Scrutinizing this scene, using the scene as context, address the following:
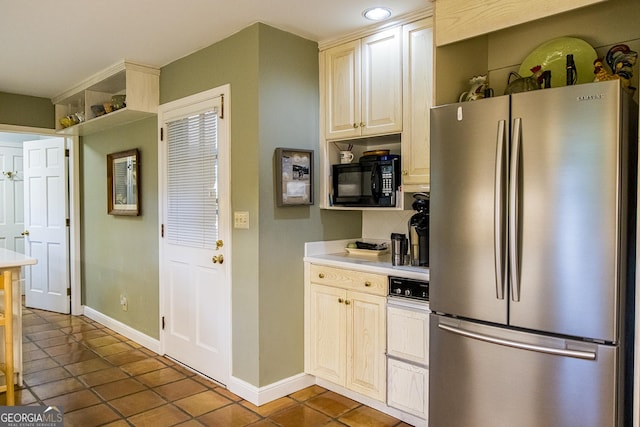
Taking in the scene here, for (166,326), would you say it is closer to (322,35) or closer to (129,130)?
(129,130)

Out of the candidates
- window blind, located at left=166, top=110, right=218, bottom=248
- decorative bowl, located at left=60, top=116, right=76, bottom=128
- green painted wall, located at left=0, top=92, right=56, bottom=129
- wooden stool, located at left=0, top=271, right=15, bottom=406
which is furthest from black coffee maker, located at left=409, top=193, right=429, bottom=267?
green painted wall, located at left=0, top=92, right=56, bottom=129

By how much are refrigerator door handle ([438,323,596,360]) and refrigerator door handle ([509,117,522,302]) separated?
0.63ft

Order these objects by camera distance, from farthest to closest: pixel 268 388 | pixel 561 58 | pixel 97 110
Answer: pixel 97 110
pixel 268 388
pixel 561 58

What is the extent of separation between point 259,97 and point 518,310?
1952 mm

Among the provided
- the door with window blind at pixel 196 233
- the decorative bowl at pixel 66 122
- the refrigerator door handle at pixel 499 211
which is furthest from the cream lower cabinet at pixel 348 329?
the decorative bowl at pixel 66 122

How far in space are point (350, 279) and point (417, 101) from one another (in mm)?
1175

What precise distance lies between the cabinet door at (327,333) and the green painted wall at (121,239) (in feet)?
5.28

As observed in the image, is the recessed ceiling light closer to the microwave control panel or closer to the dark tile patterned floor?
the microwave control panel

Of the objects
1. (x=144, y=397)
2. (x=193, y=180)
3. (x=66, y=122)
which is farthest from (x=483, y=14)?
(x=66, y=122)

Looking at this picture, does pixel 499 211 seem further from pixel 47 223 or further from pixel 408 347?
pixel 47 223

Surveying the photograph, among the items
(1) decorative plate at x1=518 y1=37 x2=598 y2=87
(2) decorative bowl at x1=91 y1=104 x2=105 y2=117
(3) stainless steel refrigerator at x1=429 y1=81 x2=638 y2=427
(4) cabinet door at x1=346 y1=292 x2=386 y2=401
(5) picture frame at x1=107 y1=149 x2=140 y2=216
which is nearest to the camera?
(3) stainless steel refrigerator at x1=429 y1=81 x2=638 y2=427

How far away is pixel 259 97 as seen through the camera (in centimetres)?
286

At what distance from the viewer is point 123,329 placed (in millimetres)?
4395

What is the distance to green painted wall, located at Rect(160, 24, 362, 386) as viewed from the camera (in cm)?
288
